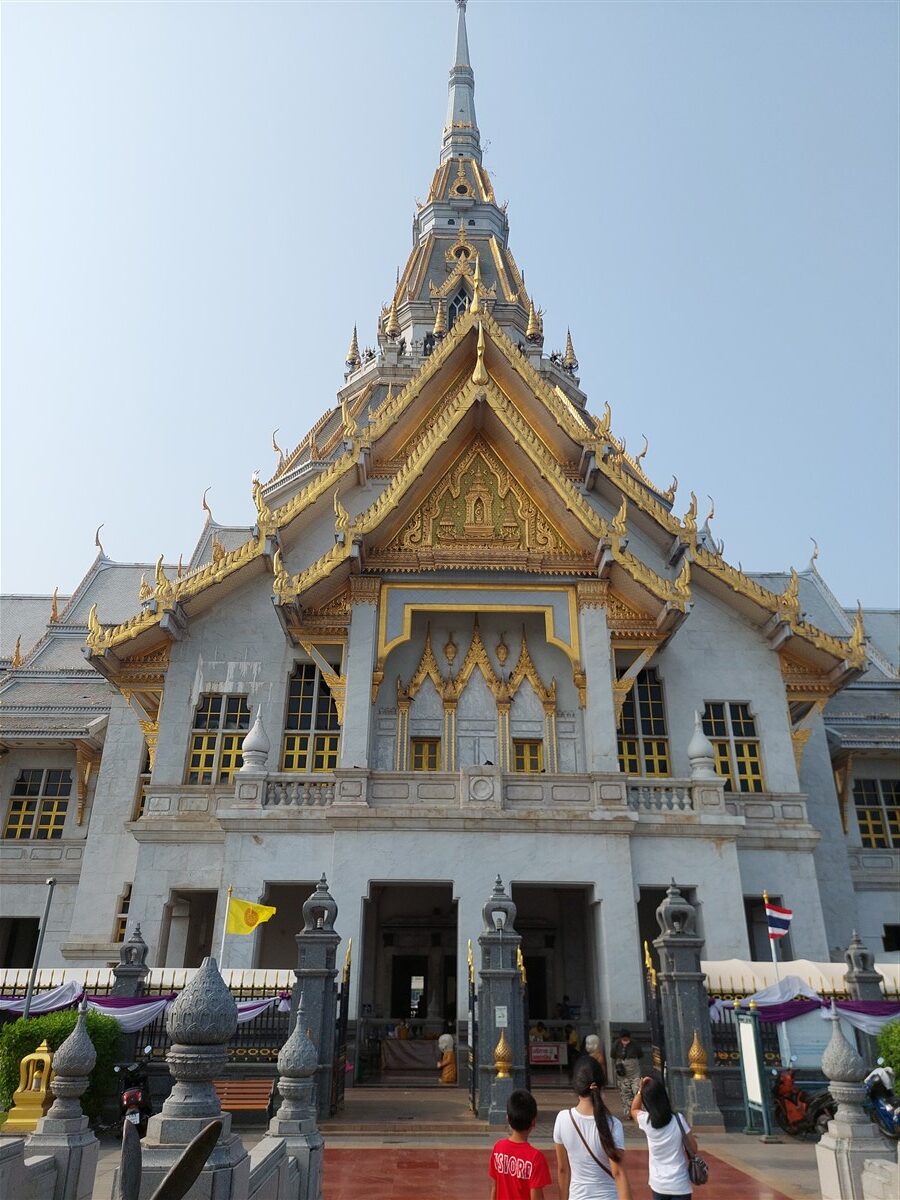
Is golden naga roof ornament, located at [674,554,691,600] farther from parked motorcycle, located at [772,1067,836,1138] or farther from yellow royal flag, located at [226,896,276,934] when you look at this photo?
yellow royal flag, located at [226,896,276,934]

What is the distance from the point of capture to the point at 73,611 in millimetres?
25188

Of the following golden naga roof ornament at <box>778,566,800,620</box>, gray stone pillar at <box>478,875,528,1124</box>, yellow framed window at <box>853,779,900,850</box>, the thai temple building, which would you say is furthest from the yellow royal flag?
yellow framed window at <box>853,779,900,850</box>

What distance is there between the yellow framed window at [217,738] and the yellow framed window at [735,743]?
9.03 metres

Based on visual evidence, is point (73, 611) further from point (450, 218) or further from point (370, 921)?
point (450, 218)

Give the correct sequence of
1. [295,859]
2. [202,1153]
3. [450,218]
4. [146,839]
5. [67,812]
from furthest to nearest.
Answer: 1. [450,218]
2. [67,812]
3. [146,839]
4. [295,859]
5. [202,1153]

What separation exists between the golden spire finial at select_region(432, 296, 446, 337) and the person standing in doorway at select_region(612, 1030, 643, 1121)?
71.6 ft

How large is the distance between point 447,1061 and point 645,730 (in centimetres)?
720

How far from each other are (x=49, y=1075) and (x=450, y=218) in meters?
34.4

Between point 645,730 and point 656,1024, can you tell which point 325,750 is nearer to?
point 645,730

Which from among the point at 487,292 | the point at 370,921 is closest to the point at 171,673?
the point at 370,921

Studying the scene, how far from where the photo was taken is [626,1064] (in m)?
12.5

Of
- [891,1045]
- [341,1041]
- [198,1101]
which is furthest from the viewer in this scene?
[341,1041]

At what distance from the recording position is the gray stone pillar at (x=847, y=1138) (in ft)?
23.5

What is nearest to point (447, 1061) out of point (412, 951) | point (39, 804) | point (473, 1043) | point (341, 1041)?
point (341, 1041)
